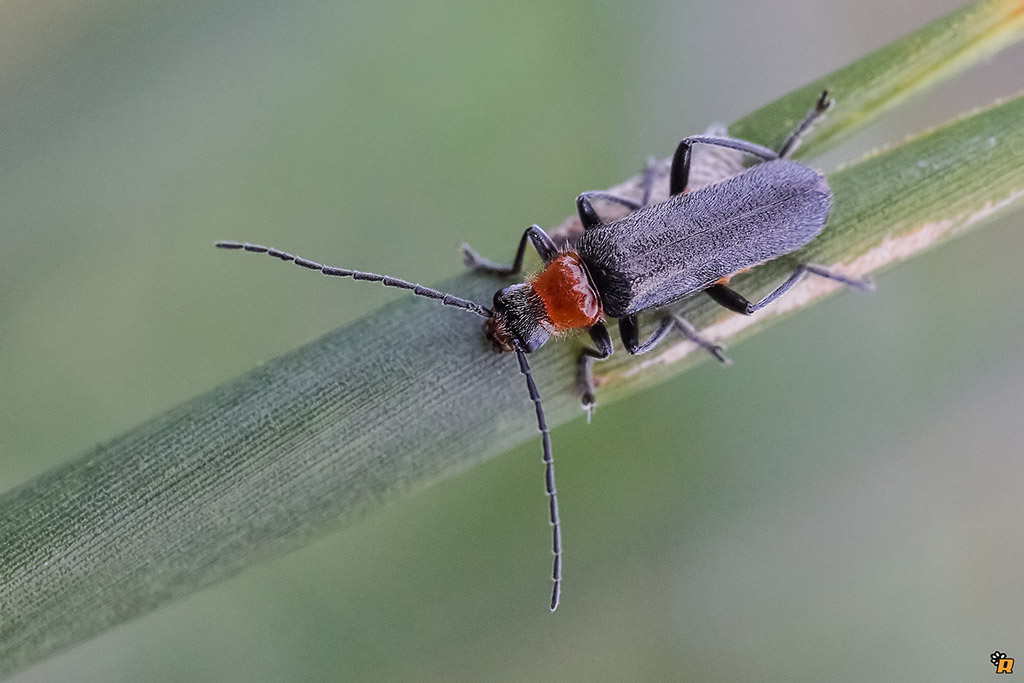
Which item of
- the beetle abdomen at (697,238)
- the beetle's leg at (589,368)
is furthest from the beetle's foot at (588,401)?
the beetle abdomen at (697,238)

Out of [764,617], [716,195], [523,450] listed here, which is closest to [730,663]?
[764,617]

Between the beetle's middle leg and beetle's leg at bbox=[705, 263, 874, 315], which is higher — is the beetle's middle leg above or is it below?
above

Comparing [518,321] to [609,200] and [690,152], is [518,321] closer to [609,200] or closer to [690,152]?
[609,200]

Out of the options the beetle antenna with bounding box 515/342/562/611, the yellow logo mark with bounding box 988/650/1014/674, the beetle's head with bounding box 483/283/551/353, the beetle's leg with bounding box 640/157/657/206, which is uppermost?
the beetle's leg with bounding box 640/157/657/206

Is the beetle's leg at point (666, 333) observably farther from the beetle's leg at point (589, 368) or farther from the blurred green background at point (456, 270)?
the blurred green background at point (456, 270)

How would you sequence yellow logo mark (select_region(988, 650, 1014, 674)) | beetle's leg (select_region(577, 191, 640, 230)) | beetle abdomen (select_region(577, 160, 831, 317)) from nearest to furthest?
beetle abdomen (select_region(577, 160, 831, 317))
beetle's leg (select_region(577, 191, 640, 230))
yellow logo mark (select_region(988, 650, 1014, 674))

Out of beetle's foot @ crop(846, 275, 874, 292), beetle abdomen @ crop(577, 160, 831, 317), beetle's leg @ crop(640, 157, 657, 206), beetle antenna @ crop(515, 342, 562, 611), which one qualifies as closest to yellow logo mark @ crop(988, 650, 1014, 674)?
beetle's foot @ crop(846, 275, 874, 292)

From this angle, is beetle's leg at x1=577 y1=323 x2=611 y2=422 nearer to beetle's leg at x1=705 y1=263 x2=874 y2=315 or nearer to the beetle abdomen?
the beetle abdomen
